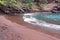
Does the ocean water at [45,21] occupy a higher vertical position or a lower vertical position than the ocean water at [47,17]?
higher

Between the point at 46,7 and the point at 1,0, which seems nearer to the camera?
the point at 1,0

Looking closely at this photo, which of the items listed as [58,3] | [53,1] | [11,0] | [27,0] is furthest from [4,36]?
[53,1]

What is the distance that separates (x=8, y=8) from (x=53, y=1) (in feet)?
59.8

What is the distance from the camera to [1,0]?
32.5 m

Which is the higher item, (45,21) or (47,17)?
(45,21)

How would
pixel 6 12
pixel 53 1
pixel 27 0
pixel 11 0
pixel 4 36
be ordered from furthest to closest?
pixel 53 1 → pixel 27 0 → pixel 11 0 → pixel 6 12 → pixel 4 36

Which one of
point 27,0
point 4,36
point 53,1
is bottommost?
point 53,1

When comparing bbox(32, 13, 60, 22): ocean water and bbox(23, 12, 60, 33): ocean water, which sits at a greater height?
bbox(23, 12, 60, 33): ocean water

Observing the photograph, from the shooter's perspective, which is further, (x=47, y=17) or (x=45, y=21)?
(x=47, y=17)

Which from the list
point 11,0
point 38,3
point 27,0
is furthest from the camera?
point 38,3

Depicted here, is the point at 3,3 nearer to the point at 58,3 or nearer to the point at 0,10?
the point at 0,10

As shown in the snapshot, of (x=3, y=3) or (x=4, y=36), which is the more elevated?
(x=4, y=36)

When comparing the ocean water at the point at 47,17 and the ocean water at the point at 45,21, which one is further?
the ocean water at the point at 47,17

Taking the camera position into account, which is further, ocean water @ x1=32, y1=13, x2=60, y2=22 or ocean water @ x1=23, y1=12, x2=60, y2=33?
ocean water @ x1=32, y1=13, x2=60, y2=22
